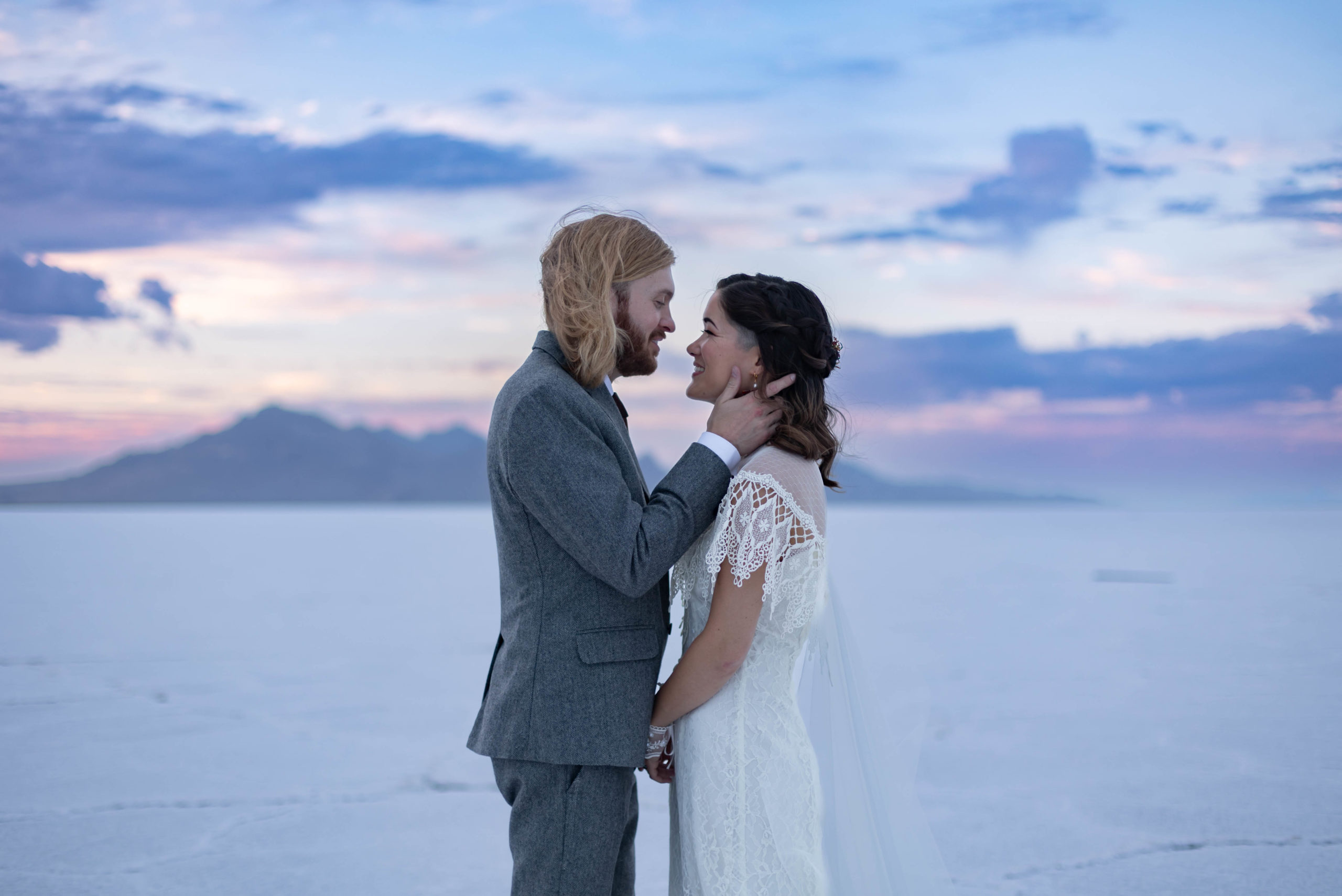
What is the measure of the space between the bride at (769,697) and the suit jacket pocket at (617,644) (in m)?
0.09

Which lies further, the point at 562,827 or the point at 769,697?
the point at 769,697

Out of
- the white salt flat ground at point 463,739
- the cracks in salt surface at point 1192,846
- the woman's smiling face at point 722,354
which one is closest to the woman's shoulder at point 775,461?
the woman's smiling face at point 722,354

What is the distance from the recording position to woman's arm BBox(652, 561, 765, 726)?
220 centimetres

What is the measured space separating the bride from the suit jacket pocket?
86 millimetres

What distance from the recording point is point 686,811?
2316 millimetres

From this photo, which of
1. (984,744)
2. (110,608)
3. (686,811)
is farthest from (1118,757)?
(110,608)

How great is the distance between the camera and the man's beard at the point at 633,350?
2.30m

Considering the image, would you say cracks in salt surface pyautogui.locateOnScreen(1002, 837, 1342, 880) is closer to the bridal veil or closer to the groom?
the bridal veil

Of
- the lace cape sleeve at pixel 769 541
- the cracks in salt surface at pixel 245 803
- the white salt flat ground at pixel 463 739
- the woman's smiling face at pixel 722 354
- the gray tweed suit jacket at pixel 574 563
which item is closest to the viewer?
the gray tweed suit jacket at pixel 574 563

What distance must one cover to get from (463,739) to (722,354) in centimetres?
414

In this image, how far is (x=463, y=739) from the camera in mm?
5867

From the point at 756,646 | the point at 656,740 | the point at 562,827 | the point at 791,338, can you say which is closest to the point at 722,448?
the point at 791,338

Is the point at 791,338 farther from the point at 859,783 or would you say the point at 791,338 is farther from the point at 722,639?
the point at 859,783

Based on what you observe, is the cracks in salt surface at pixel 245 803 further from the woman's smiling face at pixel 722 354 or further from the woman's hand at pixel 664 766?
the woman's smiling face at pixel 722 354
